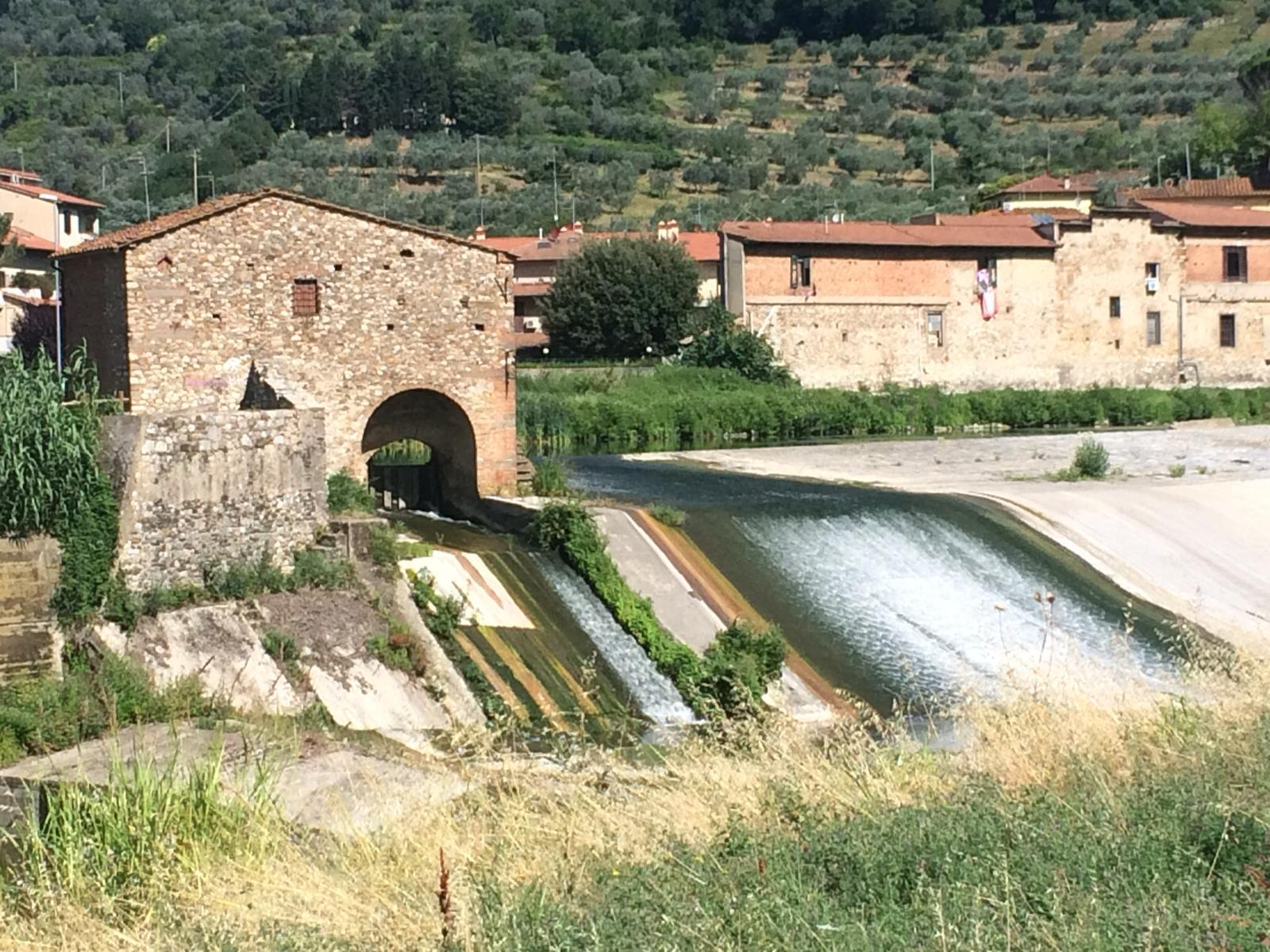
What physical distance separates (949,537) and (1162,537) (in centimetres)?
355

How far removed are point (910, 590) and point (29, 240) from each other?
3960 centimetres

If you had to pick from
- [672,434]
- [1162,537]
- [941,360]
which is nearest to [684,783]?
[1162,537]

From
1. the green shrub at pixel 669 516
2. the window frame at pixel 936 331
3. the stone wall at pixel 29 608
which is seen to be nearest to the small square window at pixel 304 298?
the green shrub at pixel 669 516

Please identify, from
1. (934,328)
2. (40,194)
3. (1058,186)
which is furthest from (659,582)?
(1058,186)

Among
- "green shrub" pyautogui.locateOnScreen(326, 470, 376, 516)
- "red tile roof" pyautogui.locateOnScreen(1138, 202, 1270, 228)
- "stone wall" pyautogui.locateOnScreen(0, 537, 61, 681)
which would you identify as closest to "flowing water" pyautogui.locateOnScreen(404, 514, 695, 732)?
"green shrub" pyautogui.locateOnScreen(326, 470, 376, 516)

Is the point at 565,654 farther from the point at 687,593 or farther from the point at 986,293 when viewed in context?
the point at 986,293

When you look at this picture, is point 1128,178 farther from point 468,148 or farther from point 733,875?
point 733,875

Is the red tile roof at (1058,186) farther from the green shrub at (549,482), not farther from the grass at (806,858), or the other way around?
the grass at (806,858)

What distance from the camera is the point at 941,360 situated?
170 feet

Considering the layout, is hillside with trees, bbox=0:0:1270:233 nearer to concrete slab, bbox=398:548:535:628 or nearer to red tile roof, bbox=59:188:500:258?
red tile roof, bbox=59:188:500:258

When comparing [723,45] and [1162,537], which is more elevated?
[723,45]

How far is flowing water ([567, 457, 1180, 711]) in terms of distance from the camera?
21016mm

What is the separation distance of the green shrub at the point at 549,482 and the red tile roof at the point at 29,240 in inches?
1188

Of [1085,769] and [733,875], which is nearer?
[733,875]
